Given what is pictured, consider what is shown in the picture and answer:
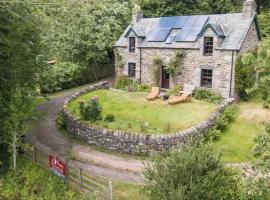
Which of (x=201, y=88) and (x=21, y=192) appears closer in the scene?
(x=21, y=192)

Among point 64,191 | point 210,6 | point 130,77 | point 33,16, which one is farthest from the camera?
point 210,6

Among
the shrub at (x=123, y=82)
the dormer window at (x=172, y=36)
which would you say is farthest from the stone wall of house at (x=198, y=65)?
the shrub at (x=123, y=82)

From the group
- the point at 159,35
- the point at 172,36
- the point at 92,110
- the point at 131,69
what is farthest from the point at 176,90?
the point at 92,110

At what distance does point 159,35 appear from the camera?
111 ft

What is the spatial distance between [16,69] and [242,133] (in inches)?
584

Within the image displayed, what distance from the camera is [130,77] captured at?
36531mm

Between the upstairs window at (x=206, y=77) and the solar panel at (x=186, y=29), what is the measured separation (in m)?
3.58

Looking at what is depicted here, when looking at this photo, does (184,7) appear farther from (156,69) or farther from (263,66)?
(263,66)

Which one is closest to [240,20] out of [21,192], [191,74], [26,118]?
[191,74]

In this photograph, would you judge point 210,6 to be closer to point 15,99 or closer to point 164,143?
point 164,143

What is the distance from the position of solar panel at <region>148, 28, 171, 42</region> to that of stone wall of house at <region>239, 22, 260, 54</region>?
24.5 feet

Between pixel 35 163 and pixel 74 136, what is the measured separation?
15.4 feet

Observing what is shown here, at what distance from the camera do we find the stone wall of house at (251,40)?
29.3 metres

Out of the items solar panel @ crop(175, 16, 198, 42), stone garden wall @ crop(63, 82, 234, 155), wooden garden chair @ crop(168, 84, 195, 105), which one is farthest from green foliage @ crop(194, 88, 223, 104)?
stone garden wall @ crop(63, 82, 234, 155)
